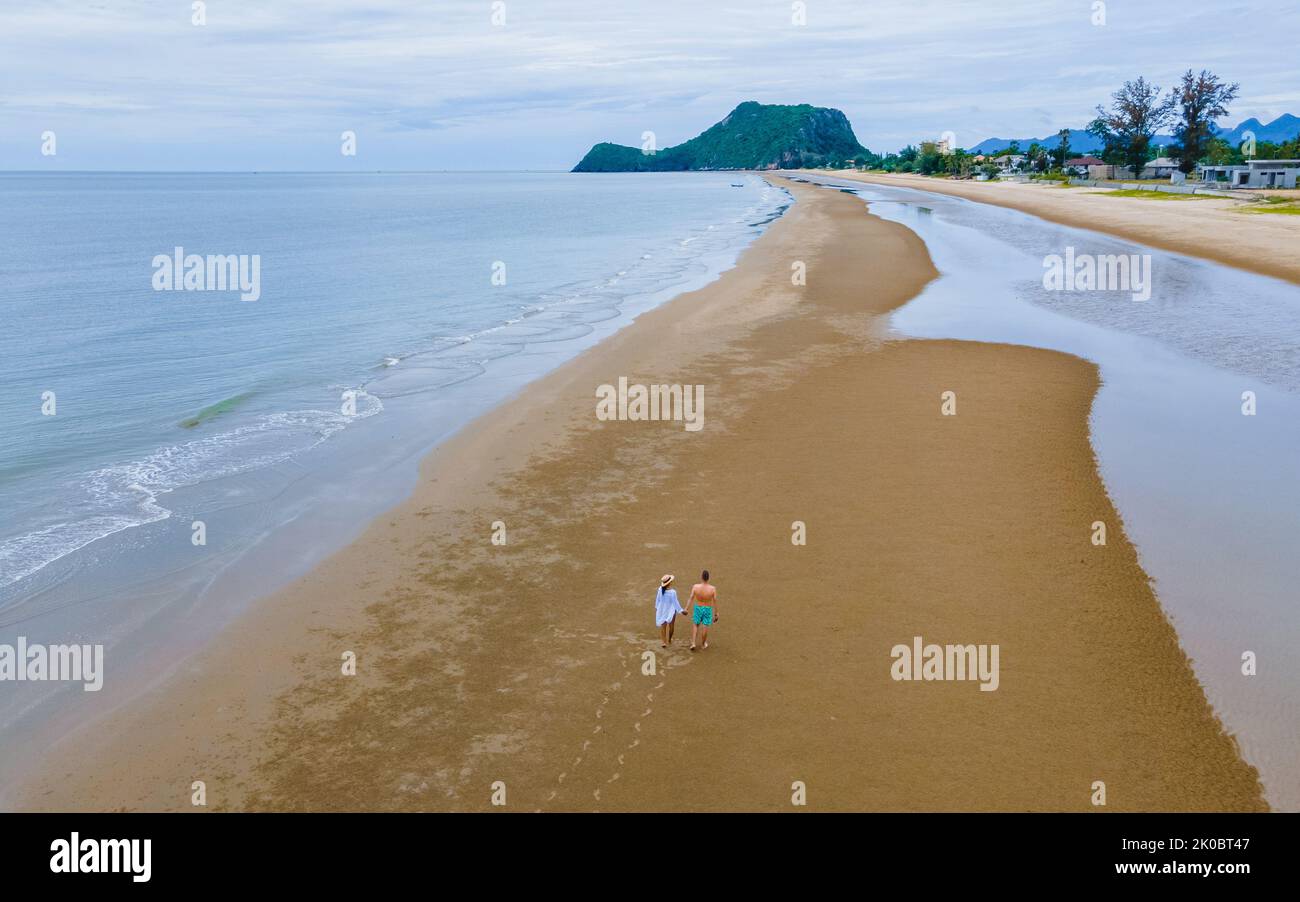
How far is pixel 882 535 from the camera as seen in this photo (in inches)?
647

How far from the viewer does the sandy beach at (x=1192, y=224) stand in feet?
177

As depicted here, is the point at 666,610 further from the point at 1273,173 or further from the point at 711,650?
the point at 1273,173

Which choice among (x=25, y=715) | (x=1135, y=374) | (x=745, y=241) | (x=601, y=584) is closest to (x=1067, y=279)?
(x=1135, y=374)

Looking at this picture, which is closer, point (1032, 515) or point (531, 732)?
point (531, 732)

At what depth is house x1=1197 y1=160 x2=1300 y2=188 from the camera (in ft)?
336

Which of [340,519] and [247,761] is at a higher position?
[340,519]

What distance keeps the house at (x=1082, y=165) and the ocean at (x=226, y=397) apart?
4259 inches

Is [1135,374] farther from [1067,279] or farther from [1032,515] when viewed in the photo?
[1067,279]

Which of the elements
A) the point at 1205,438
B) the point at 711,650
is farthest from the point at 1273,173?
the point at 711,650

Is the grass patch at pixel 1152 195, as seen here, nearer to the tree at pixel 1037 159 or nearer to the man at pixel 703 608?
the tree at pixel 1037 159

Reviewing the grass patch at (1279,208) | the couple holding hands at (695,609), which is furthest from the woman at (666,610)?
the grass patch at (1279,208)

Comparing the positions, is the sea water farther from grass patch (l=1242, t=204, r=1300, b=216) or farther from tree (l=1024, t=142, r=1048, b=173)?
tree (l=1024, t=142, r=1048, b=173)

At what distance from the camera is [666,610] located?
42.0ft

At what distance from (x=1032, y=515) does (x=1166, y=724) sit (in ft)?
21.4
